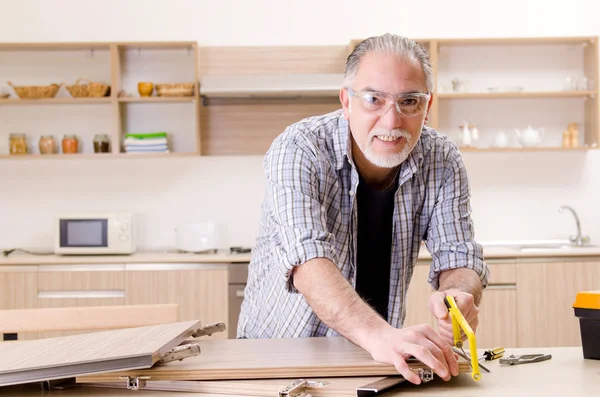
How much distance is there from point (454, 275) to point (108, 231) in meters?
3.00

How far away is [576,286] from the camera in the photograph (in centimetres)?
420

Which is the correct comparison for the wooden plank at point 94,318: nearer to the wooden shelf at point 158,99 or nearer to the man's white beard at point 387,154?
the man's white beard at point 387,154

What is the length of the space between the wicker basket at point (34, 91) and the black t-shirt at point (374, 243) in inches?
127

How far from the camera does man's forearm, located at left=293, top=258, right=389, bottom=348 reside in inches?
55.9

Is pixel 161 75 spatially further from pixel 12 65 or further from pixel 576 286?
pixel 576 286

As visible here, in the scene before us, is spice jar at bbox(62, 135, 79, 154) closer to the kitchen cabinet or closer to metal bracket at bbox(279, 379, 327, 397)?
the kitchen cabinet

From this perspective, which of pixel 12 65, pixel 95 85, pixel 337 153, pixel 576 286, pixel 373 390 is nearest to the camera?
pixel 373 390

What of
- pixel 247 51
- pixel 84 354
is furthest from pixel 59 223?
pixel 84 354

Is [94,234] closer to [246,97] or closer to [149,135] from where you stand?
[149,135]

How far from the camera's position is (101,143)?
15.0ft

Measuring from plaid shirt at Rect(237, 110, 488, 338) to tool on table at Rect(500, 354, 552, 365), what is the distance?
1.10 ft

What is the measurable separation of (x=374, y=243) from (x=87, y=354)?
35.6 inches

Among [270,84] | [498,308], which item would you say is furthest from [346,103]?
[498,308]

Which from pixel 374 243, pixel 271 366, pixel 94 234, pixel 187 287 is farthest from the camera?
pixel 94 234
